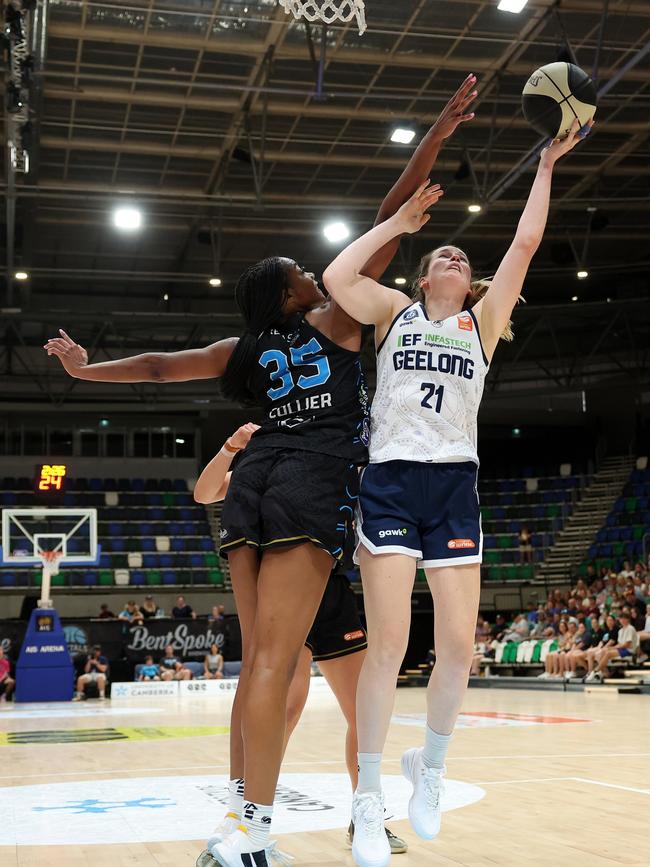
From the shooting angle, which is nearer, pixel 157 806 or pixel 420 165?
pixel 420 165

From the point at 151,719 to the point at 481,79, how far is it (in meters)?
11.1

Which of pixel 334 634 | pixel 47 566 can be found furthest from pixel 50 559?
pixel 334 634

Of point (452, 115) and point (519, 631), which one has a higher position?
point (452, 115)

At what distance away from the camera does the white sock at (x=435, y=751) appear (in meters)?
3.67

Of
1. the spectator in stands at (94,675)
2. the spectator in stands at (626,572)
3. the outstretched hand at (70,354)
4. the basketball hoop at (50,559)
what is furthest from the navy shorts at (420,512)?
the spectator in stands at (626,572)

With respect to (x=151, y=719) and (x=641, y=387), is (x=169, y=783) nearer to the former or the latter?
(x=151, y=719)

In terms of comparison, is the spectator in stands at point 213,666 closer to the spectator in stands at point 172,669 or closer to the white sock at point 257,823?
the spectator in stands at point 172,669

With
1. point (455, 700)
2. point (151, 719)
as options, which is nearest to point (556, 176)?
point (151, 719)

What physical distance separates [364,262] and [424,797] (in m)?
1.91

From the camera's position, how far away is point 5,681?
18.6 meters

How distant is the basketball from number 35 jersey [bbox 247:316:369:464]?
4.52 feet

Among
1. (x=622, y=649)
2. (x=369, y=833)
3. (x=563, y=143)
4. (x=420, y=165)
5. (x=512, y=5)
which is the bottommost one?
(x=369, y=833)

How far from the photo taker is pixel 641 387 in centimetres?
2759

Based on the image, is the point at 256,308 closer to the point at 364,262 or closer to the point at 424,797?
the point at 364,262
